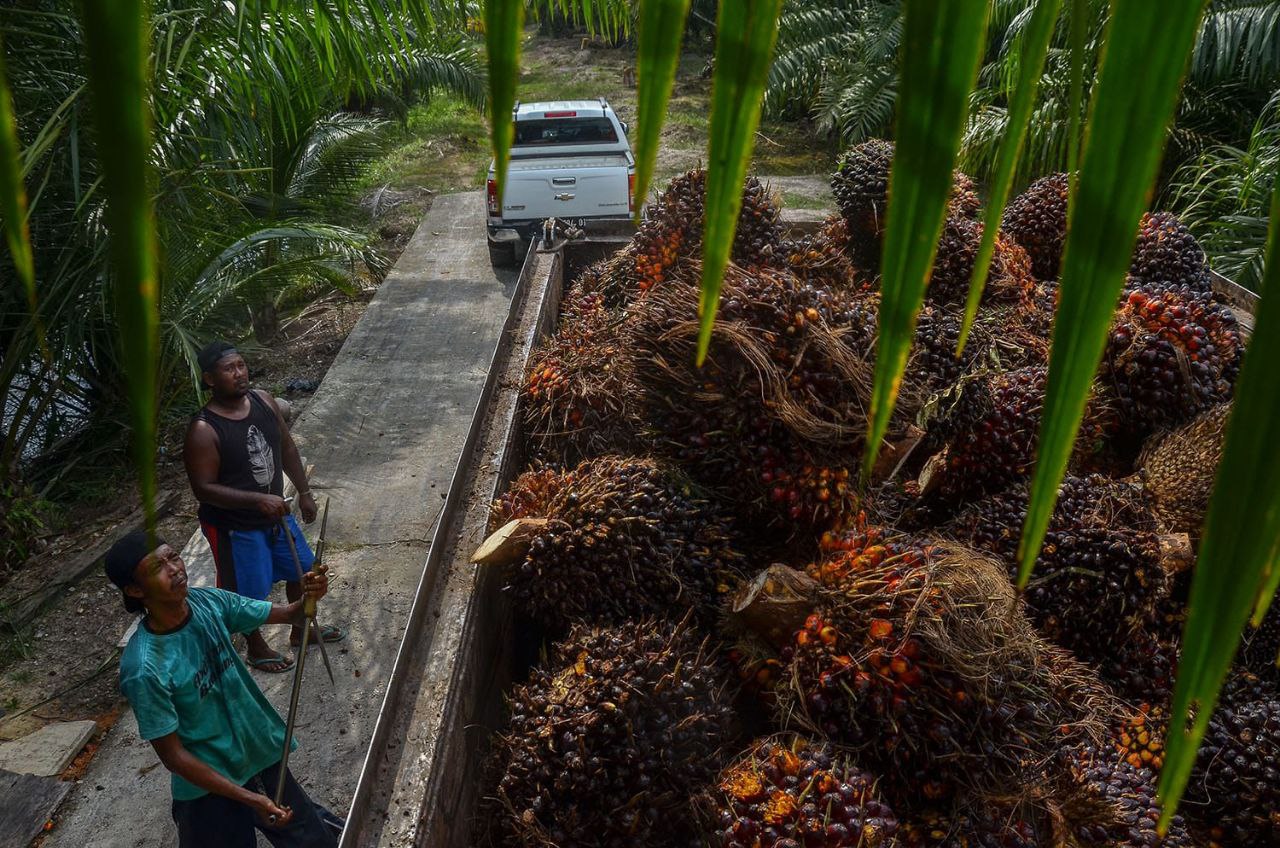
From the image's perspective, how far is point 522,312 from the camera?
3875mm

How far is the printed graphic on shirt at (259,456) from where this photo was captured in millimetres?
3756

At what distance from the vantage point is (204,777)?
2520mm

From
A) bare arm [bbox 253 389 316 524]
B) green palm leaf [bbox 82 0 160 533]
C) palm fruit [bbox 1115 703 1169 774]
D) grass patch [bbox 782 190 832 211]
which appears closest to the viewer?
green palm leaf [bbox 82 0 160 533]

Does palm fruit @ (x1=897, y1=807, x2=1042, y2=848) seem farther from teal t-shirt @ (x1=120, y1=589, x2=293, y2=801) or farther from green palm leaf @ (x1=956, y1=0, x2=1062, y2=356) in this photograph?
teal t-shirt @ (x1=120, y1=589, x2=293, y2=801)

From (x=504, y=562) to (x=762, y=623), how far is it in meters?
0.65

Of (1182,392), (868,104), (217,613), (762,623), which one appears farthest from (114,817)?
(868,104)

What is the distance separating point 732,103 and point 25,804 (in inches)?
173

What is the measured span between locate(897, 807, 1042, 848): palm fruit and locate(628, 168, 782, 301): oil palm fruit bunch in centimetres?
174

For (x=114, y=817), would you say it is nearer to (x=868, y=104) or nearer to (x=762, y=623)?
(x=762, y=623)

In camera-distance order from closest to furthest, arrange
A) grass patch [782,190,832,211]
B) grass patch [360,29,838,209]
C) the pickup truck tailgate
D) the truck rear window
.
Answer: the pickup truck tailgate, the truck rear window, grass patch [782,190,832,211], grass patch [360,29,838,209]

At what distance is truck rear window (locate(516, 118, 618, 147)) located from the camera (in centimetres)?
956

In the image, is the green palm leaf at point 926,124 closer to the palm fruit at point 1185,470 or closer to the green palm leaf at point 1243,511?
the green palm leaf at point 1243,511

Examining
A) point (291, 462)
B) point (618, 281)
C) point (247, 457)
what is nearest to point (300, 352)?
point (291, 462)

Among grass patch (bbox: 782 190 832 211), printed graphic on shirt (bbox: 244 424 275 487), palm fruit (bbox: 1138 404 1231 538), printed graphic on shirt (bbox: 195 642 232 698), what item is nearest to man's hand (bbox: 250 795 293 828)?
printed graphic on shirt (bbox: 195 642 232 698)
